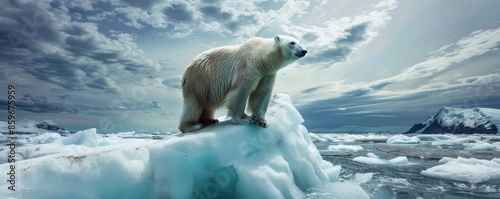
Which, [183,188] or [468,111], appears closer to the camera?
[183,188]

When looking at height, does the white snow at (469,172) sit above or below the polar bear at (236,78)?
below

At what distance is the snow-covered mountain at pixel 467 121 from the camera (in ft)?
157

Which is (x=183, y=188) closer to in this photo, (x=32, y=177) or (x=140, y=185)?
(x=140, y=185)

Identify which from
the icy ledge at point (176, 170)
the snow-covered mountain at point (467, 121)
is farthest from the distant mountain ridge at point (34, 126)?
the snow-covered mountain at point (467, 121)

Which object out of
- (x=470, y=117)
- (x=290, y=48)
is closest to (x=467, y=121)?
(x=470, y=117)

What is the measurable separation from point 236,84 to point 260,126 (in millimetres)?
641

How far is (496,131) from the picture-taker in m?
45.9

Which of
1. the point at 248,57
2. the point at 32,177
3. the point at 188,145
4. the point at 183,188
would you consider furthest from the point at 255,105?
the point at 32,177

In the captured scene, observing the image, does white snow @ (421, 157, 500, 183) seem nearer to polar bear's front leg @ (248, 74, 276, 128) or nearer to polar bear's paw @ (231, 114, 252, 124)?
polar bear's front leg @ (248, 74, 276, 128)

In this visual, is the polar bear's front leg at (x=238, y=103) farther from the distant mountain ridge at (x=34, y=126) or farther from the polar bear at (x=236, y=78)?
the distant mountain ridge at (x=34, y=126)

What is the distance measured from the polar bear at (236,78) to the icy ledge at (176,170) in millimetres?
372

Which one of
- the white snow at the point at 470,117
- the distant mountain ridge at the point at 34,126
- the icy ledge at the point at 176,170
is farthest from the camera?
the white snow at the point at 470,117

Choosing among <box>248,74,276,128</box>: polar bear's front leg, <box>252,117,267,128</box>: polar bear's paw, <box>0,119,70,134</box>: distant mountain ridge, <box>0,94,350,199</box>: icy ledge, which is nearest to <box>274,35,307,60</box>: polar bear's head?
<box>248,74,276,128</box>: polar bear's front leg

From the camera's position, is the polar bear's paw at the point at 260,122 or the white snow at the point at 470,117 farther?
the white snow at the point at 470,117
